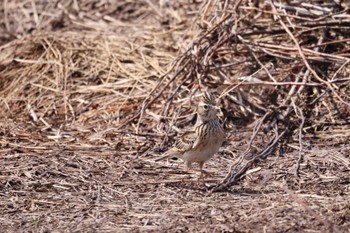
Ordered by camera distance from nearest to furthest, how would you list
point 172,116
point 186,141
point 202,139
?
point 202,139
point 186,141
point 172,116

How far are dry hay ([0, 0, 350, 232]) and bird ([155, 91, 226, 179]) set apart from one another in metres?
0.21

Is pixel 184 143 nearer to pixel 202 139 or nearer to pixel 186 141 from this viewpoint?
pixel 186 141

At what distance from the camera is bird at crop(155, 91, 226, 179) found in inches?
256

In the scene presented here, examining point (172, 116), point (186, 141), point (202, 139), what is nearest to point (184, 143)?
point (186, 141)

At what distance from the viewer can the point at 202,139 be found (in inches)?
256

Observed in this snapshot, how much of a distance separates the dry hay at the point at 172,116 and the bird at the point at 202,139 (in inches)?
8.2

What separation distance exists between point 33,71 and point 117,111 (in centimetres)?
128

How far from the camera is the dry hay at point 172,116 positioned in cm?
600

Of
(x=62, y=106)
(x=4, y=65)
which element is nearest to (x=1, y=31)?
(x=4, y=65)

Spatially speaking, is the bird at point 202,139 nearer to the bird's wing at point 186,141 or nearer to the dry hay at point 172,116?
the bird's wing at point 186,141

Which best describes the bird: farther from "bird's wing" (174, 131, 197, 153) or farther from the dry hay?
the dry hay

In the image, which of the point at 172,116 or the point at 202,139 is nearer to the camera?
the point at 202,139

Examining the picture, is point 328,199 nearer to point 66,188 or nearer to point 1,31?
point 66,188

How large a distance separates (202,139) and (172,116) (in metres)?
1.58
